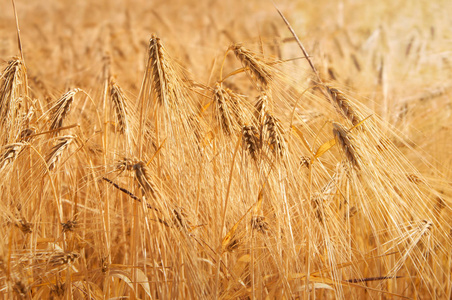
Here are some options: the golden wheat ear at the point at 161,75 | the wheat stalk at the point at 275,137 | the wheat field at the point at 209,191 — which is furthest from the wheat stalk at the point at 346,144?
the golden wheat ear at the point at 161,75

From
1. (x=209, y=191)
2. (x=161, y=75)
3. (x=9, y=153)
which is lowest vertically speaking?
(x=209, y=191)

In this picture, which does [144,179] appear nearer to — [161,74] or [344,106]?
[161,74]

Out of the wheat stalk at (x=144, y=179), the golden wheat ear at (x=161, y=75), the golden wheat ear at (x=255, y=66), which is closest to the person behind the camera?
the wheat stalk at (x=144, y=179)

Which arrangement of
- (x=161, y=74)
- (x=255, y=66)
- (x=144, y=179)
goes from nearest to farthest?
1. (x=144, y=179)
2. (x=161, y=74)
3. (x=255, y=66)

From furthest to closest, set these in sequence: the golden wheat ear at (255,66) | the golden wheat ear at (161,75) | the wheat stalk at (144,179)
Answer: the golden wheat ear at (255,66)
the golden wheat ear at (161,75)
the wheat stalk at (144,179)

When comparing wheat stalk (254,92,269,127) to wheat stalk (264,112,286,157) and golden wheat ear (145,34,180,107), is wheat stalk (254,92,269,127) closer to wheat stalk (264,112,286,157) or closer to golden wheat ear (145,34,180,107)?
wheat stalk (264,112,286,157)

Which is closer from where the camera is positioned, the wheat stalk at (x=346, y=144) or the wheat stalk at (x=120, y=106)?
the wheat stalk at (x=346, y=144)

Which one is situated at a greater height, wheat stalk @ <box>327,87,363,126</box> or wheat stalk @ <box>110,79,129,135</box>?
wheat stalk @ <box>110,79,129,135</box>

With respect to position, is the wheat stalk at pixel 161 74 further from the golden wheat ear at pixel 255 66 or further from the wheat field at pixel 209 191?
the golden wheat ear at pixel 255 66

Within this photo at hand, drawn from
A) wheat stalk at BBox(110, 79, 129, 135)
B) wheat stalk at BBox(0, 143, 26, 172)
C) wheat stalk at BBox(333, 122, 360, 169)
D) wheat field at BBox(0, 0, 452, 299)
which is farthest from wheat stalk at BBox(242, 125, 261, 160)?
wheat stalk at BBox(0, 143, 26, 172)

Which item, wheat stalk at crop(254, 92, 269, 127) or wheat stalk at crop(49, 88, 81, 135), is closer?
wheat stalk at crop(254, 92, 269, 127)

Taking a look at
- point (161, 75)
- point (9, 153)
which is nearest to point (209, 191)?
point (161, 75)

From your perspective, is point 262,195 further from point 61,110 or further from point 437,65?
point 437,65

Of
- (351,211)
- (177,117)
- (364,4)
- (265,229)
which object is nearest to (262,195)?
(265,229)
